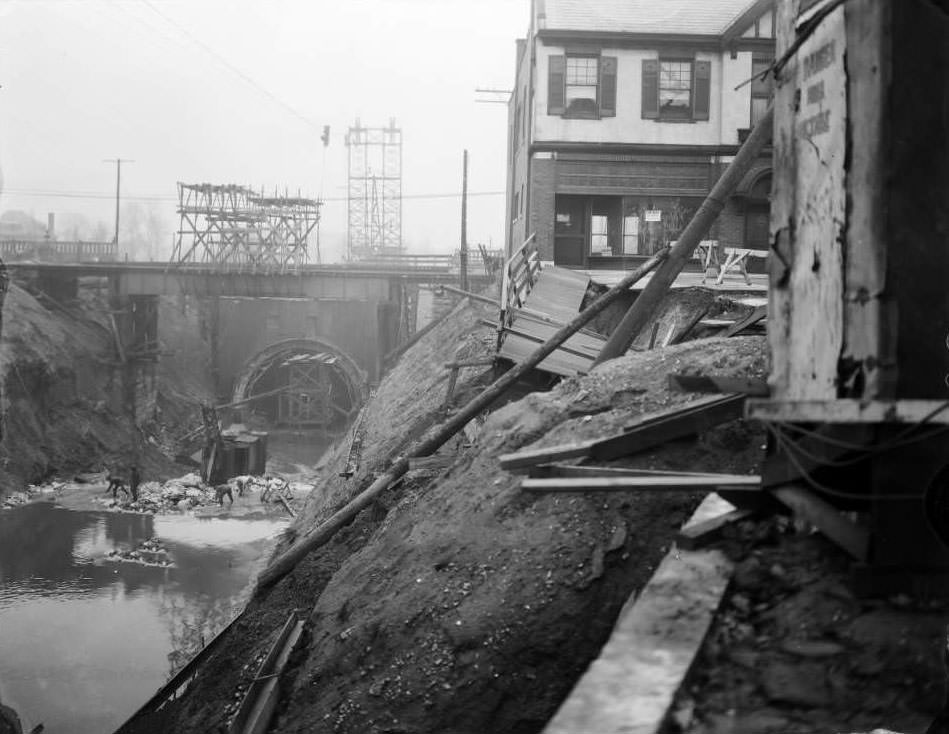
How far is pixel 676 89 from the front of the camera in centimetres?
2638

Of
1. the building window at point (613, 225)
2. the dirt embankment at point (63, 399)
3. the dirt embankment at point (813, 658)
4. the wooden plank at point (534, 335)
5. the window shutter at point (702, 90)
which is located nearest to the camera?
the dirt embankment at point (813, 658)

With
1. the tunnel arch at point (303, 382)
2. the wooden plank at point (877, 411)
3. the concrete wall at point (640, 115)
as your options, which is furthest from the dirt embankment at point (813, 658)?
the tunnel arch at point (303, 382)

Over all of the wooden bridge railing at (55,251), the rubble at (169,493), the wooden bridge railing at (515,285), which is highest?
the wooden bridge railing at (55,251)

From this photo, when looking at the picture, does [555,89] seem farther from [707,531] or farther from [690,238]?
[707,531]

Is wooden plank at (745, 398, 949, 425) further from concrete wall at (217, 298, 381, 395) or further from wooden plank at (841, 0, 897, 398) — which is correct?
concrete wall at (217, 298, 381, 395)

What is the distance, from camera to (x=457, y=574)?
23.1ft

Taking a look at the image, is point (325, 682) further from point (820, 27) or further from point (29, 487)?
point (29, 487)

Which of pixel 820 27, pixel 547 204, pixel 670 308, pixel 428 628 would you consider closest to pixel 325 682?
pixel 428 628

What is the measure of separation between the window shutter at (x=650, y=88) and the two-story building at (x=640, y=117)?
29 millimetres

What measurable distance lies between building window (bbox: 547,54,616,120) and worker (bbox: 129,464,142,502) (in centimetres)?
1723

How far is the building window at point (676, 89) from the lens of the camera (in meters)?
26.2

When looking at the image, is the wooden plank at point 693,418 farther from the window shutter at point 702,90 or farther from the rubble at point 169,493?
the rubble at point 169,493

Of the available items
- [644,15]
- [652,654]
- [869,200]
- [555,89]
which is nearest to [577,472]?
[652,654]

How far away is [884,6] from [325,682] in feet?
19.9
